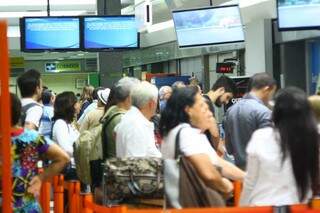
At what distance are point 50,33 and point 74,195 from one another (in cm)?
663

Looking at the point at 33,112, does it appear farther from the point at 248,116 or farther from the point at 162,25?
the point at 162,25

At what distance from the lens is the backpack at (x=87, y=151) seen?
6133 mm

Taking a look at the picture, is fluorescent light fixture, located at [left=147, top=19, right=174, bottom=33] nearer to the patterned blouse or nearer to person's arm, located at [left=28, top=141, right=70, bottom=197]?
person's arm, located at [left=28, top=141, right=70, bottom=197]

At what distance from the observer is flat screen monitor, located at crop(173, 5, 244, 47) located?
11.8 m

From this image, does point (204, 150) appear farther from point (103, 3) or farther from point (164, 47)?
point (164, 47)

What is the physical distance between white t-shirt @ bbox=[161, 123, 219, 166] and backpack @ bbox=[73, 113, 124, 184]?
6.17 ft

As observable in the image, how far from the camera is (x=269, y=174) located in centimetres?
386

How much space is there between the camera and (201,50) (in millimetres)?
20234

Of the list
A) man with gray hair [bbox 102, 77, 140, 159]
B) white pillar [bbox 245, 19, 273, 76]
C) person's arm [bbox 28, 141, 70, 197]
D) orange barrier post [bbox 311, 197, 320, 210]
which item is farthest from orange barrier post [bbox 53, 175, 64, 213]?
white pillar [bbox 245, 19, 273, 76]

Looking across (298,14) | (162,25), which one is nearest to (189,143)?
(298,14)

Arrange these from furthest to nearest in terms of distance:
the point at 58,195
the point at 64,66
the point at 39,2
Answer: the point at 64,66 < the point at 39,2 < the point at 58,195

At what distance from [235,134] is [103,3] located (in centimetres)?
850

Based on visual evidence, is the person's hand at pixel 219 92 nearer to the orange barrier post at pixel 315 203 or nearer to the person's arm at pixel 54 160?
the person's arm at pixel 54 160

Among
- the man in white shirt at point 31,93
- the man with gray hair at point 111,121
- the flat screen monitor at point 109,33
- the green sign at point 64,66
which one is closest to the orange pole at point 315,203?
the man with gray hair at point 111,121
